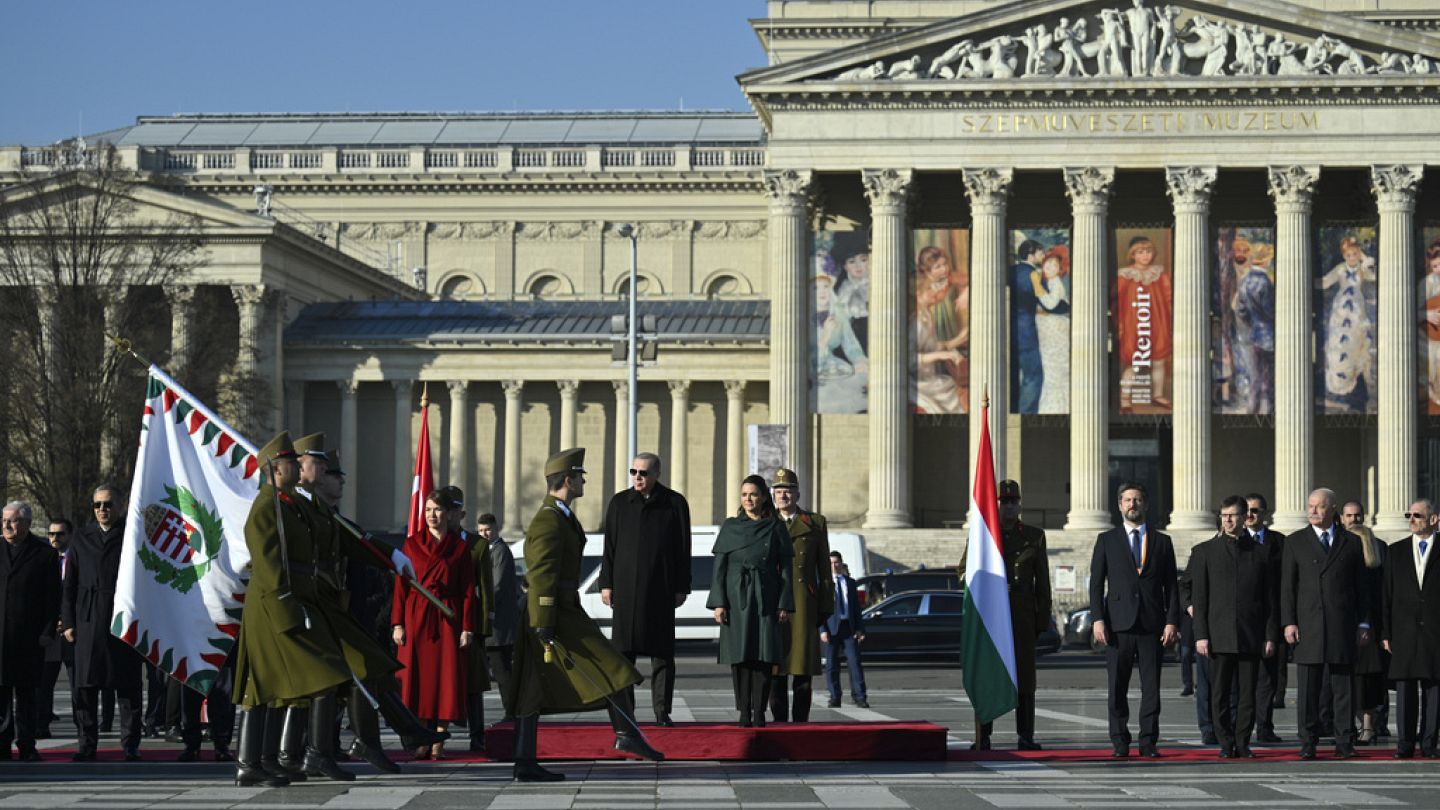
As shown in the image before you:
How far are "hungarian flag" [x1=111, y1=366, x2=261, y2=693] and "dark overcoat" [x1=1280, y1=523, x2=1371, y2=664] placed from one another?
9.67 metres

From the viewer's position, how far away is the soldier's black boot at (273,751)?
17594mm

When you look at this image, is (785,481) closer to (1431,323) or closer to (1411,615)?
(1411,615)

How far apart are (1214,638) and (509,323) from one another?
57.3 m

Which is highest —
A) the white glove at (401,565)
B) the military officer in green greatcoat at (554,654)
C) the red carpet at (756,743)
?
the white glove at (401,565)

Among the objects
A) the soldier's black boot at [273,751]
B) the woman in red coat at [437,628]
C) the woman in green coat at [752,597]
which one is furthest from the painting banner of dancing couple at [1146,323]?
the soldier's black boot at [273,751]

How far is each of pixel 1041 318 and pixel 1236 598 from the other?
145 feet

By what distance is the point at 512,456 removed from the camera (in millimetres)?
75688

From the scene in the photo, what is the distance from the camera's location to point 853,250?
65.8 metres

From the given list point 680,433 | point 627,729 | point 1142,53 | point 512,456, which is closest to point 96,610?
point 627,729

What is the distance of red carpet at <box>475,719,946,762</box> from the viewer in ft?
64.6

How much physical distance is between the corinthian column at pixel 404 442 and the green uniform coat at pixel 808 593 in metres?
53.7

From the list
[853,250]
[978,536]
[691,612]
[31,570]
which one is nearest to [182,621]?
[31,570]

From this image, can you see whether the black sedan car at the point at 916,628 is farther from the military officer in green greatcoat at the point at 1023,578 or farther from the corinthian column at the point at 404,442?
the corinthian column at the point at 404,442

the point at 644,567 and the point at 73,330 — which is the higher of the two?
the point at 73,330
